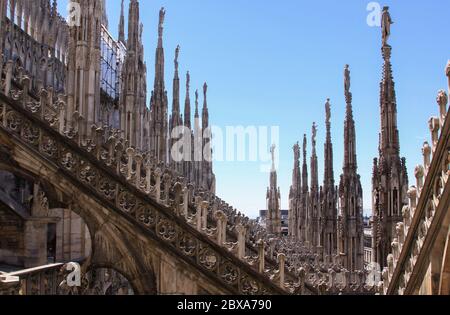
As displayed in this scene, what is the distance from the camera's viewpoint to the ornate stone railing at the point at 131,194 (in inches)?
331

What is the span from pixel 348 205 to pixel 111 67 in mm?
23090

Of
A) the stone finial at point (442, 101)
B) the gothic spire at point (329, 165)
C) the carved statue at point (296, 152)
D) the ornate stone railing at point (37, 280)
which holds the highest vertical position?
the carved statue at point (296, 152)

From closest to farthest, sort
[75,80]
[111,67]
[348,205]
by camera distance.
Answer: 1. [75,80]
2. [348,205]
3. [111,67]

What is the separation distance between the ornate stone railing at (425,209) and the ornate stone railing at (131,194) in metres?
1.79

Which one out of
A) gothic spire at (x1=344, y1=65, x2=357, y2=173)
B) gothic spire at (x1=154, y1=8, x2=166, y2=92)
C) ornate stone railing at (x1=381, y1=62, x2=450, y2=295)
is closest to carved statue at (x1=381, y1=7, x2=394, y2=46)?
gothic spire at (x1=344, y1=65, x2=357, y2=173)

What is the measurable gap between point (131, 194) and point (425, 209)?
15.0 ft

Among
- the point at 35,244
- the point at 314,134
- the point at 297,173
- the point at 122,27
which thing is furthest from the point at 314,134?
the point at 35,244

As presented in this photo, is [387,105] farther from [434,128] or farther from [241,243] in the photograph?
[241,243]

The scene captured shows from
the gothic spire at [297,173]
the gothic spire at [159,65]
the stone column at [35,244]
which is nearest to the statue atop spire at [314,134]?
the gothic spire at [297,173]

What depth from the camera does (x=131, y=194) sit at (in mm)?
8828

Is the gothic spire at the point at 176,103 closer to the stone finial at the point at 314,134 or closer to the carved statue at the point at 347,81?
the stone finial at the point at 314,134

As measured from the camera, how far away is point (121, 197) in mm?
8812
